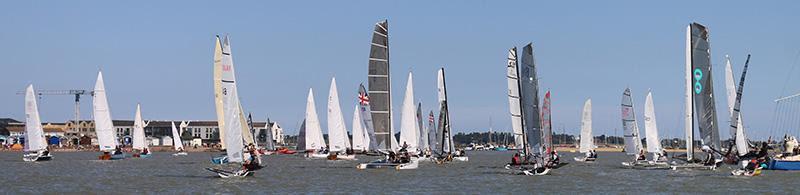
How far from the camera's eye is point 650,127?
84000 millimetres

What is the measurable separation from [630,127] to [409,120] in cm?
1626

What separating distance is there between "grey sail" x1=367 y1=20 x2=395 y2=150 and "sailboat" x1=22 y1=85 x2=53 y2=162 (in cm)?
3123

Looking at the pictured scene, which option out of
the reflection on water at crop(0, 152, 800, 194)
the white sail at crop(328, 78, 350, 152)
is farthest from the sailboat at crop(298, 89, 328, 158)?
the reflection on water at crop(0, 152, 800, 194)

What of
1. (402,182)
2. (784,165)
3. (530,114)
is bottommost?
(402,182)

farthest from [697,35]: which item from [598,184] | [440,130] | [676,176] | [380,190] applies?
[440,130]

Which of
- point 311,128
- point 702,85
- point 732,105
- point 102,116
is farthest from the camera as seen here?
point 311,128

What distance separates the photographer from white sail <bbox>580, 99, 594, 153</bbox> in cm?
9794

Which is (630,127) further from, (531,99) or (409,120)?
(531,99)

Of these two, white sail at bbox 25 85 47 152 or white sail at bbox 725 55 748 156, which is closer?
white sail at bbox 725 55 748 156

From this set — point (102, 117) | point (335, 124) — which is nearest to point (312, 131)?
point (335, 124)

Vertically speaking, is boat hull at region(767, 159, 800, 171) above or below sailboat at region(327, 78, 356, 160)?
below

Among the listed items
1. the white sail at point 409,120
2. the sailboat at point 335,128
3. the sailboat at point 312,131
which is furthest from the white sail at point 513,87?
the sailboat at point 312,131

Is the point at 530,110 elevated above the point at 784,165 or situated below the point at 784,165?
above

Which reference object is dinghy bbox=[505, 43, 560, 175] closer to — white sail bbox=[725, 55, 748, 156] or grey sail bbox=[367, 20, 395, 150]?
grey sail bbox=[367, 20, 395, 150]
